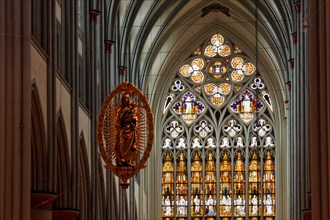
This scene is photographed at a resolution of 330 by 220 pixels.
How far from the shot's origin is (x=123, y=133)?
24.8m

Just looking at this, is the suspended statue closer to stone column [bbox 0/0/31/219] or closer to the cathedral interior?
the cathedral interior

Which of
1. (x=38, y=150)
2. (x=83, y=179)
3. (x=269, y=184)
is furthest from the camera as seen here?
(x=269, y=184)

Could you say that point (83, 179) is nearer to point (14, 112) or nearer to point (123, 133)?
point (123, 133)

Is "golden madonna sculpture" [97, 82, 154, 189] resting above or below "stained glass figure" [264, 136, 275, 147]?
below

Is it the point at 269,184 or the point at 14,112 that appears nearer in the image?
the point at 14,112

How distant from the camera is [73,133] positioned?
29953 mm

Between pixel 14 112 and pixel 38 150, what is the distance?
3913 millimetres

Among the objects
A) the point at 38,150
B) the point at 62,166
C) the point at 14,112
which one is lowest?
the point at 62,166

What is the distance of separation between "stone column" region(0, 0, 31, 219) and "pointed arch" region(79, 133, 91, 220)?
999cm

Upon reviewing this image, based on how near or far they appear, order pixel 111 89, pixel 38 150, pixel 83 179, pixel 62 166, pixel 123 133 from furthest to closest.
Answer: pixel 111 89
pixel 83 179
pixel 62 166
pixel 38 150
pixel 123 133

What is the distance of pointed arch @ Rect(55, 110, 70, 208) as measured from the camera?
1123 inches

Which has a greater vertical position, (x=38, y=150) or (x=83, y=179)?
(x=38, y=150)

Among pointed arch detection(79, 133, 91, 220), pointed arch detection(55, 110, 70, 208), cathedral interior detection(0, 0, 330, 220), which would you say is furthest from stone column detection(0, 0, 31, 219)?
pointed arch detection(79, 133, 91, 220)

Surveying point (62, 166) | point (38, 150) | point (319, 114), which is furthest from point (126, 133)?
point (62, 166)
